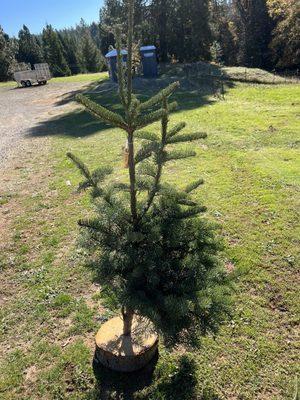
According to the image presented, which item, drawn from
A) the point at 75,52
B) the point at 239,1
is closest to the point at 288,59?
the point at 239,1

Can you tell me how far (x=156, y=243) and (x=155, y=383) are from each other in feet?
6.67

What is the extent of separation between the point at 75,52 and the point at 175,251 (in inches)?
2831

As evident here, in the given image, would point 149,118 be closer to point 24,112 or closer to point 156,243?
point 156,243

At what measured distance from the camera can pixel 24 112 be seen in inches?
987

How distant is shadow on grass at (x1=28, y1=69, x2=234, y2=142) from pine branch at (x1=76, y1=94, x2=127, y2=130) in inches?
479

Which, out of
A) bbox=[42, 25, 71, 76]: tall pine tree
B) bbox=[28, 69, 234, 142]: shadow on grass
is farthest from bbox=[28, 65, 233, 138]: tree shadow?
bbox=[42, 25, 71, 76]: tall pine tree

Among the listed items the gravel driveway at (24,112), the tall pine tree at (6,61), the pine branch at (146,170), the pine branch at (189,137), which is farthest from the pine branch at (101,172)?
the tall pine tree at (6,61)

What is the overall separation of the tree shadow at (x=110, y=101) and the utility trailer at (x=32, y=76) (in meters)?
12.4

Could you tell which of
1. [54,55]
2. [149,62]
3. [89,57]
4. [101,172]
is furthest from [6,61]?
[101,172]

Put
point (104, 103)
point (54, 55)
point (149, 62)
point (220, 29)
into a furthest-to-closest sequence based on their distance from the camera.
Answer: point (54, 55)
point (220, 29)
point (149, 62)
point (104, 103)

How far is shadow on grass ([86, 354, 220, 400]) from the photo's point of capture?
444 cm

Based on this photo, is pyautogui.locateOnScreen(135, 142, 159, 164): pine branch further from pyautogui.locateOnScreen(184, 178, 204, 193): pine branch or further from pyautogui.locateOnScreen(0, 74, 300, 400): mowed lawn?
pyautogui.locateOnScreen(0, 74, 300, 400): mowed lawn

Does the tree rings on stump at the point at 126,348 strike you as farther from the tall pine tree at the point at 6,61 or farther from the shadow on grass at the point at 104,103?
the tall pine tree at the point at 6,61

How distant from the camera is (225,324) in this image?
546 centimetres
